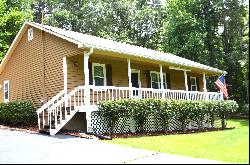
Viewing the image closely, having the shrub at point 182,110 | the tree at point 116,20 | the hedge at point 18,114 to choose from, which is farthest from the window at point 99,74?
the tree at point 116,20

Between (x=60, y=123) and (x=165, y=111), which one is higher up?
(x=165, y=111)

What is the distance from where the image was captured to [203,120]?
2284 centimetres

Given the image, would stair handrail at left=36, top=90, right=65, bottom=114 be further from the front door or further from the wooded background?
the wooded background

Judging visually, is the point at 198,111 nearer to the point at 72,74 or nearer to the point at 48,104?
the point at 72,74

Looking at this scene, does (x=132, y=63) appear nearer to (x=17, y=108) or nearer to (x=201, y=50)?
(x=17, y=108)

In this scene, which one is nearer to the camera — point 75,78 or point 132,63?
point 75,78

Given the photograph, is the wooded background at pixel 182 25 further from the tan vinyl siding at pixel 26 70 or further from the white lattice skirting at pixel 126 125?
the white lattice skirting at pixel 126 125

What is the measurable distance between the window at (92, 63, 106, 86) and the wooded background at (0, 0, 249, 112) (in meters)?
18.1

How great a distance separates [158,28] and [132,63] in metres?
28.5

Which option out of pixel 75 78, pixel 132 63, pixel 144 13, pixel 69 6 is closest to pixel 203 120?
pixel 132 63

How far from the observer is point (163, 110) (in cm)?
1805

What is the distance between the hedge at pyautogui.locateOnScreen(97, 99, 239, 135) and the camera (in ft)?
51.6

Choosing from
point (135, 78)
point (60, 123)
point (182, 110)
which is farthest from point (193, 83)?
point (60, 123)

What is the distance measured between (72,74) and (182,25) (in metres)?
24.4
